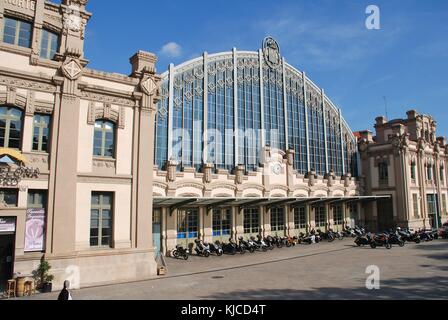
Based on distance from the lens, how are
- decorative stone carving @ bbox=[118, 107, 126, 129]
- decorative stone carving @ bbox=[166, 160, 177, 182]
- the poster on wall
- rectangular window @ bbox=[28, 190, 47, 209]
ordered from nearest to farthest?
the poster on wall, rectangular window @ bbox=[28, 190, 47, 209], decorative stone carving @ bbox=[118, 107, 126, 129], decorative stone carving @ bbox=[166, 160, 177, 182]

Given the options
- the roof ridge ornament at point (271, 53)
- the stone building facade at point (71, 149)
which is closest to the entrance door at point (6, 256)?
the stone building facade at point (71, 149)

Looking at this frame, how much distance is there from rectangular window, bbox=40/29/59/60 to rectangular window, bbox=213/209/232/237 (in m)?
17.0

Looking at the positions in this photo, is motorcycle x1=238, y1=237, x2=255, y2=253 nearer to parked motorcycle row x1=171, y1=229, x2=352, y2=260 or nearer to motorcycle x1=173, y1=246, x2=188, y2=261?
parked motorcycle row x1=171, y1=229, x2=352, y2=260

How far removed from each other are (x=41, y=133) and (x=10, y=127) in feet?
4.14

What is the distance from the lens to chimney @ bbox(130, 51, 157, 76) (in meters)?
19.7

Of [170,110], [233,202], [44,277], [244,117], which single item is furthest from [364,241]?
[44,277]

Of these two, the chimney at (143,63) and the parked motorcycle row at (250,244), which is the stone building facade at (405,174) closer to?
the parked motorcycle row at (250,244)

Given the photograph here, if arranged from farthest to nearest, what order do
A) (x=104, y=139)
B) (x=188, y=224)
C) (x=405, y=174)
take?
1. (x=405, y=174)
2. (x=188, y=224)
3. (x=104, y=139)

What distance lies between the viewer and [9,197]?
15.4 meters

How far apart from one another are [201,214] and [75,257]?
1308 cm

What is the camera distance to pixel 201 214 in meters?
28.2

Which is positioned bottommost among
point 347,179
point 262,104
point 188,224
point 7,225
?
point 188,224

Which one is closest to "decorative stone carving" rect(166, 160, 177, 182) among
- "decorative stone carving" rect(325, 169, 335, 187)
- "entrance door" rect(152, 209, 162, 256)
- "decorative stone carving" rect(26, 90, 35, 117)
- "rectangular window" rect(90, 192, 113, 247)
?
"entrance door" rect(152, 209, 162, 256)

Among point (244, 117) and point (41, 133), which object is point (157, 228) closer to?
point (41, 133)
